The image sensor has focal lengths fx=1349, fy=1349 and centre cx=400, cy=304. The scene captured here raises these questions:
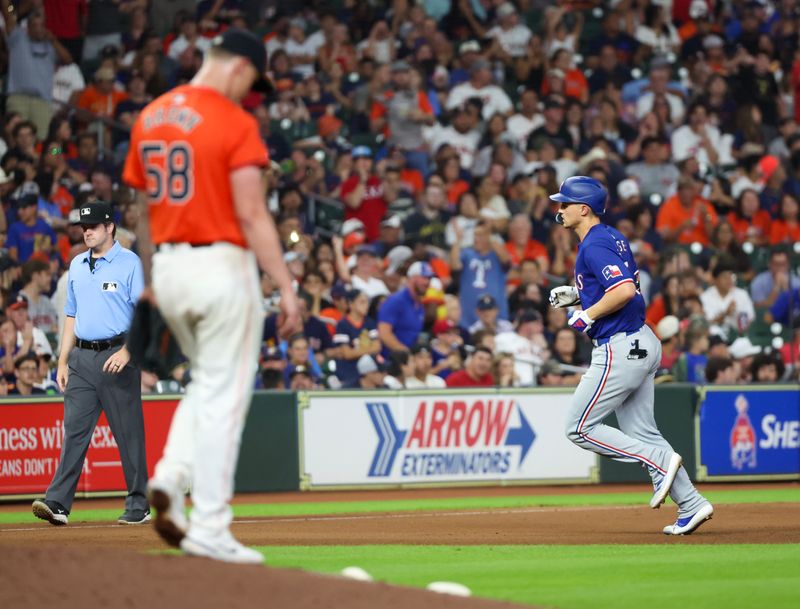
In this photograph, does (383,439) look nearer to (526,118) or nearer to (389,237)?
(389,237)

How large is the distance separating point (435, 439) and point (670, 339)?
3542 millimetres

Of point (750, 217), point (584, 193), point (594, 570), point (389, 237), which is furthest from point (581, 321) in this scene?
point (750, 217)

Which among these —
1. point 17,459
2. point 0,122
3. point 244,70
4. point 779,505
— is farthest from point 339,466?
point 244,70

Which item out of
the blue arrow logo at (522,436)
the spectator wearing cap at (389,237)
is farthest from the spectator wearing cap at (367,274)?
the blue arrow logo at (522,436)

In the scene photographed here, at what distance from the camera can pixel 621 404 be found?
966 centimetres

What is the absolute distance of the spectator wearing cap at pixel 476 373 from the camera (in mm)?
16625

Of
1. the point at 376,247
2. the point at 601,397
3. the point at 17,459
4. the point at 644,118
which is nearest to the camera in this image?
the point at 601,397

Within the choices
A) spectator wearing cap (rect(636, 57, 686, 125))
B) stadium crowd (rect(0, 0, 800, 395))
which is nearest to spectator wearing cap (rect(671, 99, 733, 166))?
stadium crowd (rect(0, 0, 800, 395))

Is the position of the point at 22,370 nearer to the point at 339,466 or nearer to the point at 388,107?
the point at 339,466

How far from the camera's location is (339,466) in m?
16.0

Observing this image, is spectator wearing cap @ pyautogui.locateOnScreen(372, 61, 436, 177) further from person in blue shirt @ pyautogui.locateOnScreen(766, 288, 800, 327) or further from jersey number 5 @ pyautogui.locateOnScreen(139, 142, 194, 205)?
jersey number 5 @ pyautogui.locateOnScreen(139, 142, 194, 205)

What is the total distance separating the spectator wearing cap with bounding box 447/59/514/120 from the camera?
22250 mm

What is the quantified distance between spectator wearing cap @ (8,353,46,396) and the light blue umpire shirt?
483 cm

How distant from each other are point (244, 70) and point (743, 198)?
15.5m
